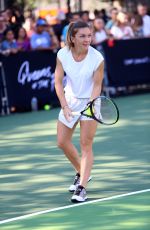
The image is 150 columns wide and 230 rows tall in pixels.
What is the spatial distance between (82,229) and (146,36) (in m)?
14.2

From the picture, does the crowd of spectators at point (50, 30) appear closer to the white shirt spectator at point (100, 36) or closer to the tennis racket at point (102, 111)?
the white shirt spectator at point (100, 36)

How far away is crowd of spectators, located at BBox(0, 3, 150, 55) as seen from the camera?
1781 cm

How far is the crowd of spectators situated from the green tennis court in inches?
105

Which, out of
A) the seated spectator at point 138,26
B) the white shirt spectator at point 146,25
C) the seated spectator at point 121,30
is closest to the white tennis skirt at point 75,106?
the seated spectator at point 121,30

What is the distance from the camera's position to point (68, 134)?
900cm

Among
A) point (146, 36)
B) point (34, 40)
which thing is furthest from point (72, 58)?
point (146, 36)

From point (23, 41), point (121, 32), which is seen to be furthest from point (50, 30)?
point (121, 32)

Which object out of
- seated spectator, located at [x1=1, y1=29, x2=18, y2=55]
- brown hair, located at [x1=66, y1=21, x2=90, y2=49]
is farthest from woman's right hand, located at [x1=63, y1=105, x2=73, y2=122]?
seated spectator, located at [x1=1, y1=29, x2=18, y2=55]

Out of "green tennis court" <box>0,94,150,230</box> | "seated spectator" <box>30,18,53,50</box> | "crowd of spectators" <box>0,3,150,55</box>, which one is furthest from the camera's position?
"seated spectator" <box>30,18,53,50</box>

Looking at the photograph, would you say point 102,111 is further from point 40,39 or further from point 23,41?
point 40,39

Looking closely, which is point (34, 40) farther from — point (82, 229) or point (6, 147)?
point (82, 229)

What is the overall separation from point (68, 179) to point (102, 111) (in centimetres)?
152

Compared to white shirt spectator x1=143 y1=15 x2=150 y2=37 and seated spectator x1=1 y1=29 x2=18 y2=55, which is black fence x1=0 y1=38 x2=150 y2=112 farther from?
white shirt spectator x1=143 y1=15 x2=150 y2=37

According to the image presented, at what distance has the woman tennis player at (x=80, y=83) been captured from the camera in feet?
28.7
